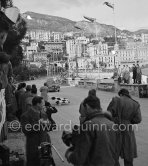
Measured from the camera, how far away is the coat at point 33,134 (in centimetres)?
782

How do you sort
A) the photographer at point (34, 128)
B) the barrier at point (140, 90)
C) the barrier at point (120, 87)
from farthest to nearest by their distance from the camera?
1. the barrier at point (120, 87)
2. the barrier at point (140, 90)
3. the photographer at point (34, 128)

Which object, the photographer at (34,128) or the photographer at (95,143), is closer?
the photographer at (95,143)

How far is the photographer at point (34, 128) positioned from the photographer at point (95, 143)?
2.19m

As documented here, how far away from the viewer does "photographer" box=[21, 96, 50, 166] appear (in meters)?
7.80

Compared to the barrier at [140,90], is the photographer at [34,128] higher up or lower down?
higher up

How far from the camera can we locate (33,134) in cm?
790

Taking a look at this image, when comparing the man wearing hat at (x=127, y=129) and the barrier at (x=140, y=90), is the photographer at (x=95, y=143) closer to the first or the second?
the man wearing hat at (x=127, y=129)

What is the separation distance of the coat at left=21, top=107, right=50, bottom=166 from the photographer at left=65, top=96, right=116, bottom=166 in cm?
222

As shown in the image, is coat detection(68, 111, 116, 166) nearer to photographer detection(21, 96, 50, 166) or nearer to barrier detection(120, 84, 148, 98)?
photographer detection(21, 96, 50, 166)

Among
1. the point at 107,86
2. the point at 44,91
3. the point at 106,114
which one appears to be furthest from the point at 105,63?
the point at 106,114

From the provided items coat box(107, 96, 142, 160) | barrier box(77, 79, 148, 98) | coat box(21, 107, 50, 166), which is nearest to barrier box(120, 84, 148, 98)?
barrier box(77, 79, 148, 98)

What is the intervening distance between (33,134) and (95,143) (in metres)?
2.59

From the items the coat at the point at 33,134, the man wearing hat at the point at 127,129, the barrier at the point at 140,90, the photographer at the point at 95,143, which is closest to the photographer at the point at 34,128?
the coat at the point at 33,134

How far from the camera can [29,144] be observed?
7.97 meters
